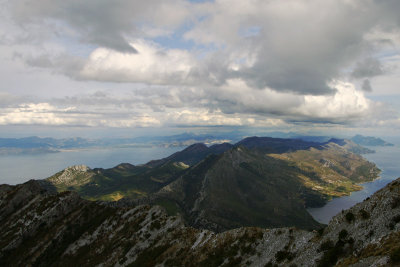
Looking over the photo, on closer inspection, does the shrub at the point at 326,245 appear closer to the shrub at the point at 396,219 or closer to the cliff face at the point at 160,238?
the cliff face at the point at 160,238

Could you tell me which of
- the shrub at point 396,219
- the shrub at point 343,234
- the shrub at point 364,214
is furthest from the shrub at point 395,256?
the shrub at point 364,214

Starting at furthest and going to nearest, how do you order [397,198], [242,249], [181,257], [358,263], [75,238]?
[75,238] → [181,257] → [242,249] → [397,198] → [358,263]

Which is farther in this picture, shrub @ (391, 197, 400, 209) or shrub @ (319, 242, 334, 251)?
shrub @ (319, 242, 334, 251)

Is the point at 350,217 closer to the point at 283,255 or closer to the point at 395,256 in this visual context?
the point at 283,255

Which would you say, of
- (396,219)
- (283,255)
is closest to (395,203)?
(396,219)

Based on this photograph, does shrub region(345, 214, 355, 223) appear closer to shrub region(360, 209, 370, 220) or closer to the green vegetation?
the green vegetation

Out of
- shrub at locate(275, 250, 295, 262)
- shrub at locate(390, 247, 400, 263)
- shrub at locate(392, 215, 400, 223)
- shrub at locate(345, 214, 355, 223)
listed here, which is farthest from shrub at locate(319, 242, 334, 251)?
shrub at locate(390, 247, 400, 263)

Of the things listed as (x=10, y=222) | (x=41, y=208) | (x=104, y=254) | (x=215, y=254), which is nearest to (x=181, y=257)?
(x=215, y=254)

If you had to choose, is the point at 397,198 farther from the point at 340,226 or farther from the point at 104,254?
the point at 104,254
